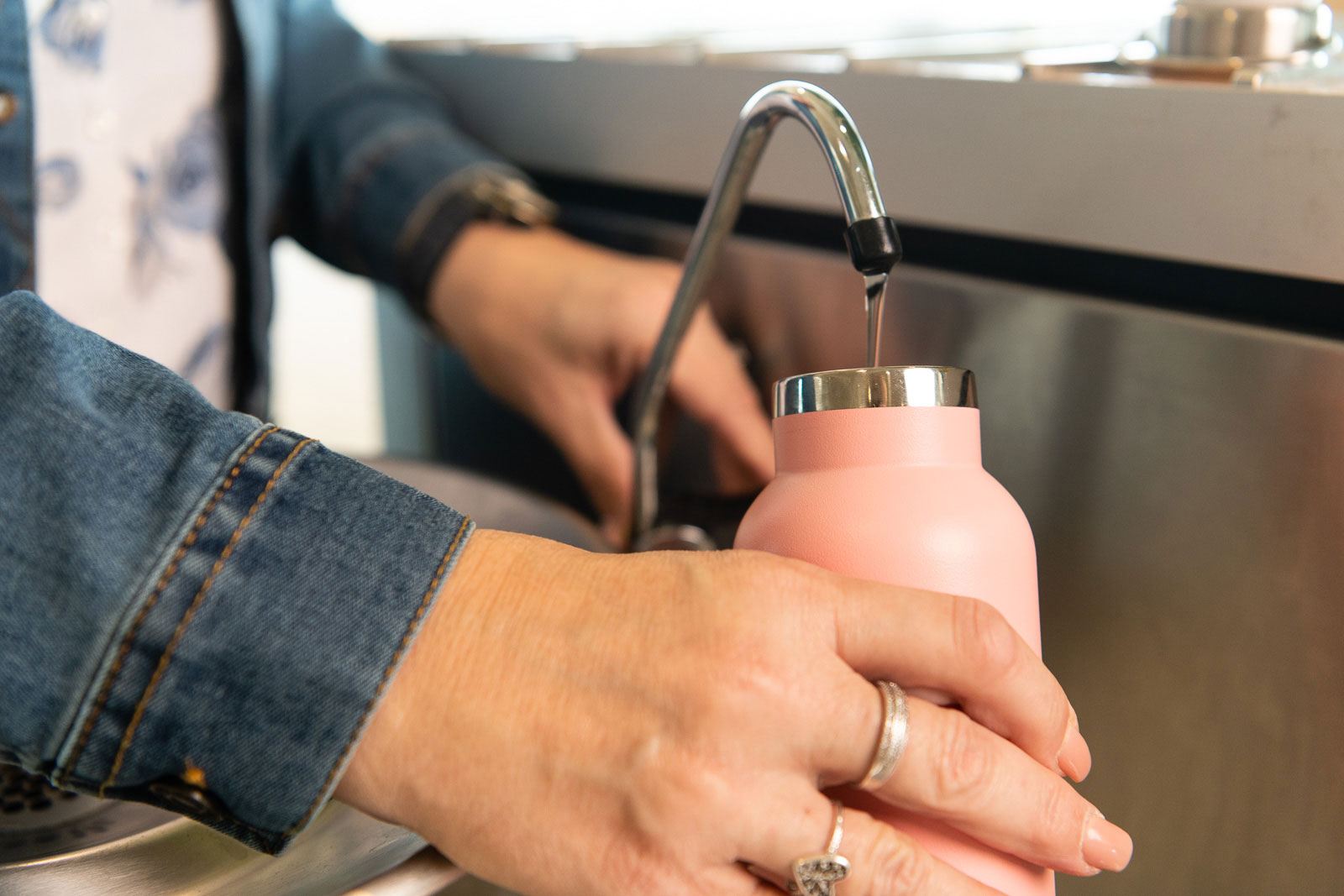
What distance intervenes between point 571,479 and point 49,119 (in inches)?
14.7

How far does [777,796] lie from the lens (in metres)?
0.26

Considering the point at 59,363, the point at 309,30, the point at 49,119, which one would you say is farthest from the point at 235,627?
the point at 309,30

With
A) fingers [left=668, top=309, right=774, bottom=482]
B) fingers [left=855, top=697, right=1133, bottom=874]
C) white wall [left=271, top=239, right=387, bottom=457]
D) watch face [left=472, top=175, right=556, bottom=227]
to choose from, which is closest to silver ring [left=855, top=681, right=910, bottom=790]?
fingers [left=855, top=697, right=1133, bottom=874]

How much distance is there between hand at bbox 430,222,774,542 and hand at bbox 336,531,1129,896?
0.29 meters

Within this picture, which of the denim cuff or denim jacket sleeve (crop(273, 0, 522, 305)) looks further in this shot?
denim jacket sleeve (crop(273, 0, 522, 305))

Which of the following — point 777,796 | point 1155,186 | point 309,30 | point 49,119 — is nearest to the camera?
point 777,796

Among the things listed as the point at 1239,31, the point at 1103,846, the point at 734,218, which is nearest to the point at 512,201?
the point at 734,218

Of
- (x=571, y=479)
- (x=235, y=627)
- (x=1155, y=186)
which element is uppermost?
(x=1155, y=186)

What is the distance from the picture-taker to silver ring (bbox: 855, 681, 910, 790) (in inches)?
10.1

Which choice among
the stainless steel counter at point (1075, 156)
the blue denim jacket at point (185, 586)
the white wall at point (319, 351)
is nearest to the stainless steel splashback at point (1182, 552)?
the stainless steel counter at point (1075, 156)

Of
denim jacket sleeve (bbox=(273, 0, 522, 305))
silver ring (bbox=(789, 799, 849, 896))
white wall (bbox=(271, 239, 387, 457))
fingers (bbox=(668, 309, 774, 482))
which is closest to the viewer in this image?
silver ring (bbox=(789, 799, 849, 896))

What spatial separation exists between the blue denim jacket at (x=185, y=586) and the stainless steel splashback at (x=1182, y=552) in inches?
9.9

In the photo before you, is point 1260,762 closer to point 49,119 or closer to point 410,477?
point 410,477

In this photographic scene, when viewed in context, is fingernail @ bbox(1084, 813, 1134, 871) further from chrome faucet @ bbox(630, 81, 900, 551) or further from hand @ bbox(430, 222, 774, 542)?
hand @ bbox(430, 222, 774, 542)
